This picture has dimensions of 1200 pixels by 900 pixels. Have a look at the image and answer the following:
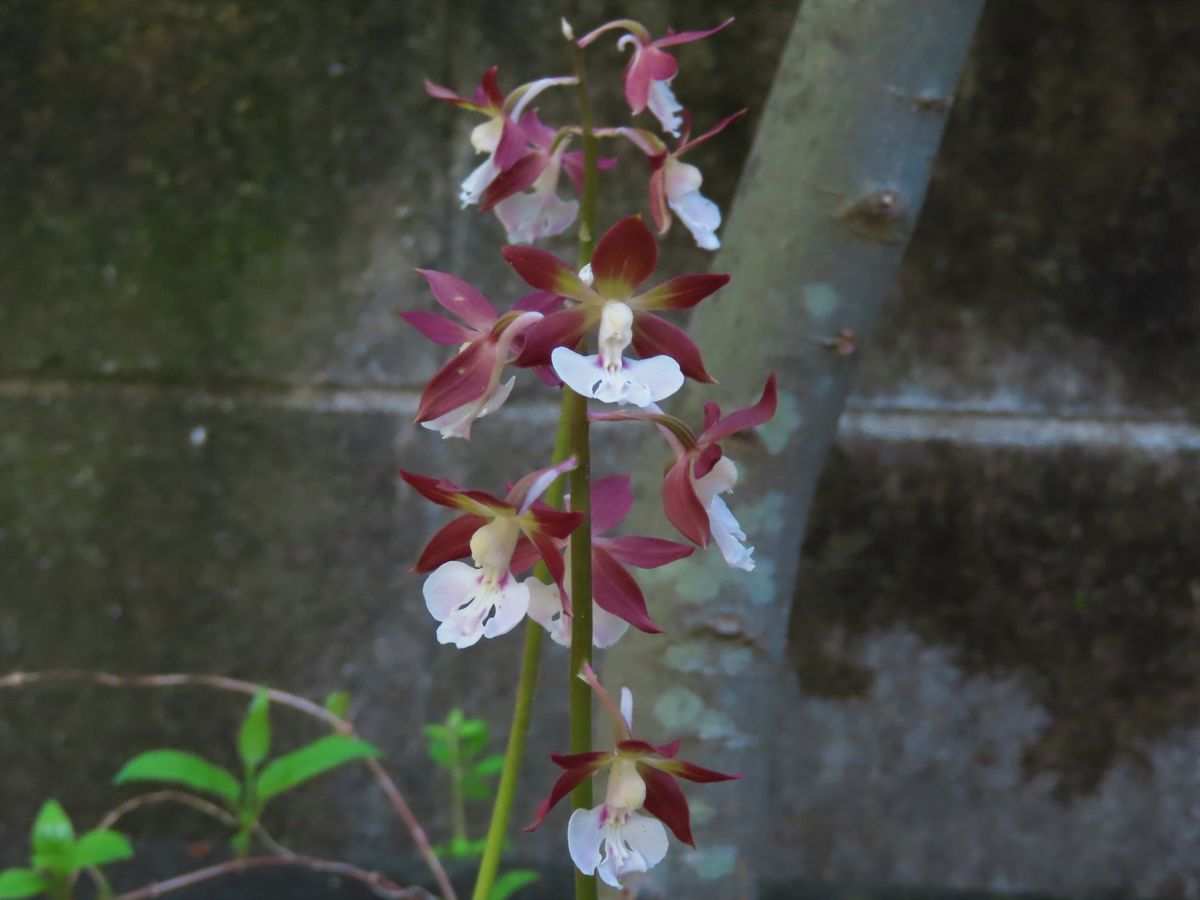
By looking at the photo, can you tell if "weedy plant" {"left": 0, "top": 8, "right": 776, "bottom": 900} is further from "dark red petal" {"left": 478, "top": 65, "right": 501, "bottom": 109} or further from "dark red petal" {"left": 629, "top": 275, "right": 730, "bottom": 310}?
"dark red petal" {"left": 478, "top": 65, "right": 501, "bottom": 109}

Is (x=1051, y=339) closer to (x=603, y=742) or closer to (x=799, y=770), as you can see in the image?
(x=799, y=770)

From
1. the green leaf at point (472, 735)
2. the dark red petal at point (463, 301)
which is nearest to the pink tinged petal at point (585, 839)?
the dark red petal at point (463, 301)

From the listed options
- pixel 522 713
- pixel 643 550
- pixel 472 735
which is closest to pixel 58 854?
pixel 472 735

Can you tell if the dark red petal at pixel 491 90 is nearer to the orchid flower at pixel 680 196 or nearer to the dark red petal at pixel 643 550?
the orchid flower at pixel 680 196

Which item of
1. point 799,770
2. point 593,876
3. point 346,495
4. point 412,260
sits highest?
point 593,876

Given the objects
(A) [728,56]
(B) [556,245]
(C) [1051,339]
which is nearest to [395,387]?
(B) [556,245]

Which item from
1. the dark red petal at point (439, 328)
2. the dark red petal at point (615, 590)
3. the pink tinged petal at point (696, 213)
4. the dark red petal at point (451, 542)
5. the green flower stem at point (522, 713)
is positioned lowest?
the green flower stem at point (522, 713)
